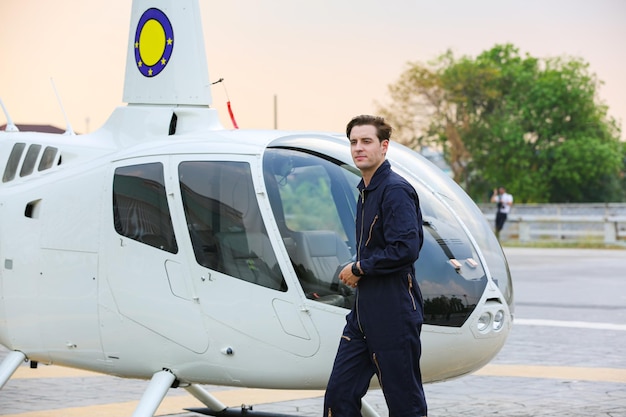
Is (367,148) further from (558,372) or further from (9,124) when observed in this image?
(558,372)

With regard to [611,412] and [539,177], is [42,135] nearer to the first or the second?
[611,412]

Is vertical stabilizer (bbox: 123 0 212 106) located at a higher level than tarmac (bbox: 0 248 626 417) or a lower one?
higher

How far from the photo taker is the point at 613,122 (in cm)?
7112

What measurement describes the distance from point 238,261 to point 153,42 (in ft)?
7.02

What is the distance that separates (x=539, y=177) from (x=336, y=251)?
61.8 metres

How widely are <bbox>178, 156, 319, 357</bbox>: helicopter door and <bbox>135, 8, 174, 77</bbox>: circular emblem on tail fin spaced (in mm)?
1349

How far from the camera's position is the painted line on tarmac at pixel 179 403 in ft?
27.1

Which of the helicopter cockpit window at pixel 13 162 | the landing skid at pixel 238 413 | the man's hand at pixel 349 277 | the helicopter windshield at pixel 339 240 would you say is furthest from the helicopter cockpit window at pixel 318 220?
the helicopter cockpit window at pixel 13 162

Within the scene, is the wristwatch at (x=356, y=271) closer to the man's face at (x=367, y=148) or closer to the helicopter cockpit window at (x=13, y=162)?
the man's face at (x=367, y=148)

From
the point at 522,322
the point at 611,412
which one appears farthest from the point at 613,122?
the point at 611,412

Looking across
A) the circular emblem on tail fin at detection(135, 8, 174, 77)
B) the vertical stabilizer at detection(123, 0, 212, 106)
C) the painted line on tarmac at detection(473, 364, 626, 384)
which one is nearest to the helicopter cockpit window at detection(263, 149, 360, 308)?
the vertical stabilizer at detection(123, 0, 212, 106)

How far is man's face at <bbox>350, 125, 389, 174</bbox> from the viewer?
5305 mm

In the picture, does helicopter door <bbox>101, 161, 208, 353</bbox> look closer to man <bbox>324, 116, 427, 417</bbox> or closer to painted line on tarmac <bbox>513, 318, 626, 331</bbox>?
man <bbox>324, 116, 427, 417</bbox>

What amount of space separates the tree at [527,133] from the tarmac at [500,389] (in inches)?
1986
